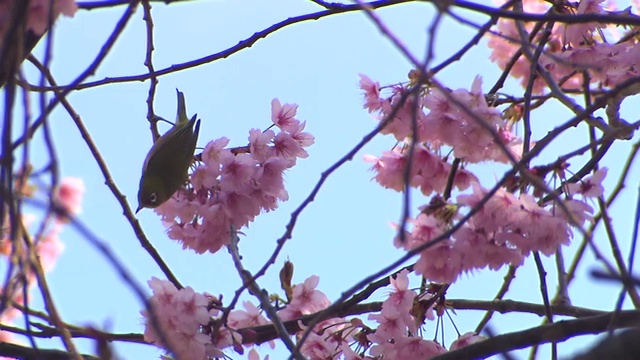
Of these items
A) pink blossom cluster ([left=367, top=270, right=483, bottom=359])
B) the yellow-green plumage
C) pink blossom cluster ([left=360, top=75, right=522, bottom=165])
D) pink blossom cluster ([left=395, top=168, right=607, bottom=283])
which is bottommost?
pink blossom cluster ([left=395, top=168, right=607, bottom=283])

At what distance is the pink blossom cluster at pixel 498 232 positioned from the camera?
2.26 meters

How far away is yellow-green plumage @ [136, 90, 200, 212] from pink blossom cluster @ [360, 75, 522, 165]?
2.08ft

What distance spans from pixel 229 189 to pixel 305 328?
1.64 feet

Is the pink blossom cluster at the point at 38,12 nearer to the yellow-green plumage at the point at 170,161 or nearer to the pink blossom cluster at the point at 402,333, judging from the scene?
the yellow-green plumage at the point at 170,161

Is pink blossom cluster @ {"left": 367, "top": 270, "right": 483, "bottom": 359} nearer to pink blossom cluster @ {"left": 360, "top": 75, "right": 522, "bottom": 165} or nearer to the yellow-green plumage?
pink blossom cluster @ {"left": 360, "top": 75, "right": 522, "bottom": 165}

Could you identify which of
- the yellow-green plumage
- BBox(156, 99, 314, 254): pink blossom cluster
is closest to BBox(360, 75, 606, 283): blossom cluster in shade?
BBox(156, 99, 314, 254): pink blossom cluster

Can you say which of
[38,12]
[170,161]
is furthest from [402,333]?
[38,12]

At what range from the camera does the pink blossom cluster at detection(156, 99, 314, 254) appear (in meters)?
2.85

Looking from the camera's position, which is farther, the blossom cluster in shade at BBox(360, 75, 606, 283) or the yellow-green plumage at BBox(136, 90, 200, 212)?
the yellow-green plumage at BBox(136, 90, 200, 212)

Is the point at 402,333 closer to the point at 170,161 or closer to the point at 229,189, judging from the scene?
the point at 229,189

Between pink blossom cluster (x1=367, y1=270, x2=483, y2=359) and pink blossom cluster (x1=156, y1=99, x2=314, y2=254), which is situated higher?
pink blossom cluster (x1=156, y1=99, x2=314, y2=254)

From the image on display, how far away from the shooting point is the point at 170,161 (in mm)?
3008

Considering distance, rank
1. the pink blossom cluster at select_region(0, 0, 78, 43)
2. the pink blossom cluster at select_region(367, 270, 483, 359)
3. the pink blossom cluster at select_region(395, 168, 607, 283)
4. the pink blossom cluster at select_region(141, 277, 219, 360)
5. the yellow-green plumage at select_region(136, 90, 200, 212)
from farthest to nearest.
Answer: the yellow-green plumage at select_region(136, 90, 200, 212) → the pink blossom cluster at select_region(367, 270, 483, 359) → the pink blossom cluster at select_region(141, 277, 219, 360) → the pink blossom cluster at select_region(395, 168, 607, 283) → the pink blossom cluster at select_region(0, 0, 78, 43)

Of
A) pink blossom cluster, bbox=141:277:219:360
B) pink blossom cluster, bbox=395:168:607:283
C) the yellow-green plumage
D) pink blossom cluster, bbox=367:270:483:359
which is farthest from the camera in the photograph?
the yellow-green plumage
